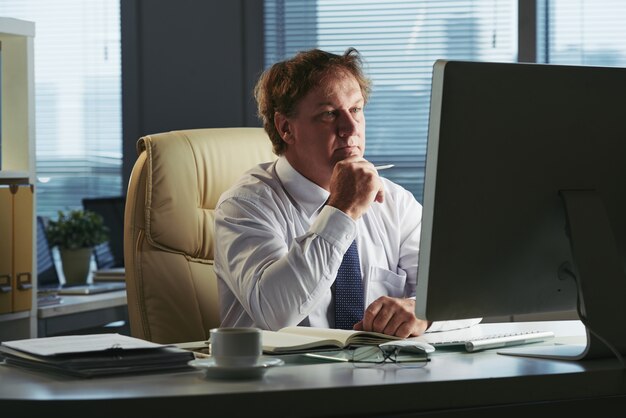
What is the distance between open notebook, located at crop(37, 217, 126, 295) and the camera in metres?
3.22

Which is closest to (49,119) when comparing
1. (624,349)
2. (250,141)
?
(250,141)

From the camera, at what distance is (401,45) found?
3910 millimetres

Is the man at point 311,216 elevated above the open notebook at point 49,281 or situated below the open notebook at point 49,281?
above

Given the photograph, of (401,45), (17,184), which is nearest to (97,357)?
(17,184)

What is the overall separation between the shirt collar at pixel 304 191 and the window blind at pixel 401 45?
1.78 metres

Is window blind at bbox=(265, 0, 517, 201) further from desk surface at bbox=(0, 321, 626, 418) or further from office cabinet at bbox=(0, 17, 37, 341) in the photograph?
desk surface at bbox=(0, 321, 626, 418)

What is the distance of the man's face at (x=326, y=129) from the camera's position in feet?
7.02

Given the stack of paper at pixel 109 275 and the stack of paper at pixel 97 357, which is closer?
the stack of paper at pixel 97 357

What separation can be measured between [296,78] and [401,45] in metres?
1.79

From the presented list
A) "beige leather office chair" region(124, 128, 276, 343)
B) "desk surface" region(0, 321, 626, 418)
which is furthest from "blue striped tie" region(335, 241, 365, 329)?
"desk surface" region(0, 321, 626, 418)

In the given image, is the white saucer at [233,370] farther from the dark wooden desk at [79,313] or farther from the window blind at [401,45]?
the window blind at [401,45]

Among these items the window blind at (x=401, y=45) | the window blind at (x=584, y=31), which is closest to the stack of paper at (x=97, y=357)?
the window blind at (x=401, y=45)

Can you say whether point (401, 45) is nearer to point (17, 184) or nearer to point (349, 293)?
point (17, 184)

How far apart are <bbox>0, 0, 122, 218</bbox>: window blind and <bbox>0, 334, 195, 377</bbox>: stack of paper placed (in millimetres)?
2971
